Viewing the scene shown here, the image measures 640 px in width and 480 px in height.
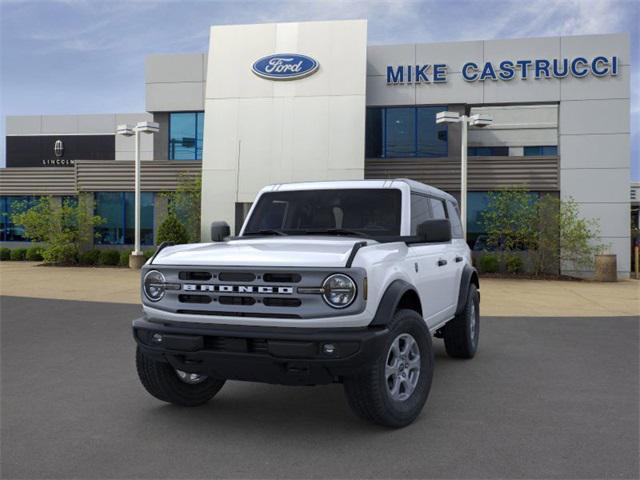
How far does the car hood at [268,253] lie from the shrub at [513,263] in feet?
52.7

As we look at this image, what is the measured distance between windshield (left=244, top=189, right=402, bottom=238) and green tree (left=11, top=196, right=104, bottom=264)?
63.7ft

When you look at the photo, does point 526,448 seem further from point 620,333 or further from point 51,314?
point 51,314

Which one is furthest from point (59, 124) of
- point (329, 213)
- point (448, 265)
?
point (448, 265)

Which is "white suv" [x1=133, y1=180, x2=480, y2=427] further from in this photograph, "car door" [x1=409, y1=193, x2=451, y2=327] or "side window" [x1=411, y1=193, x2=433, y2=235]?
"side window" [x1=411, y1=193, x2=433, y2=235]

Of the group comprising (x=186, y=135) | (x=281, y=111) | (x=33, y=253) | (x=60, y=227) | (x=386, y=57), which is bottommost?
(x=33, y=253)

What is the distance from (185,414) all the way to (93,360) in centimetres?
254

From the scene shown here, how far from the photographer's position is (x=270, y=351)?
381cm

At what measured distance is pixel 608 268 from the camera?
731 inches

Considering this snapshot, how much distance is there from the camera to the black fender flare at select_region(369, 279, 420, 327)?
401 centimetres

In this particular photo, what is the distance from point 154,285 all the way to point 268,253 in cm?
94

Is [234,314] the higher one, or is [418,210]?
[418,210]

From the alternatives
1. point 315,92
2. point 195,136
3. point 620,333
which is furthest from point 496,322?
point 195,136

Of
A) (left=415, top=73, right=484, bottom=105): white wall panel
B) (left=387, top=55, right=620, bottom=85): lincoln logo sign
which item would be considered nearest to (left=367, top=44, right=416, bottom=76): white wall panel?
(left=387, top=55, right=620, bottom=85): lincoln logo sign

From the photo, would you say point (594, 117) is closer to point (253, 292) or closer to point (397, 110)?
point (397, 110)
